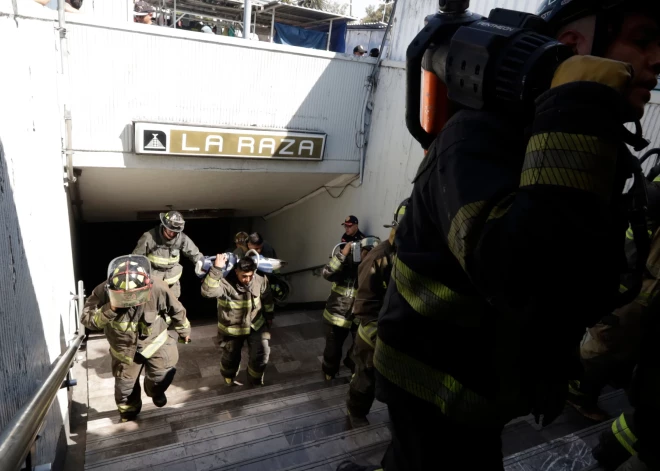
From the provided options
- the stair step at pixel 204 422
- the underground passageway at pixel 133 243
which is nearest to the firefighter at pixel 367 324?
the stair step at pixel 204 422

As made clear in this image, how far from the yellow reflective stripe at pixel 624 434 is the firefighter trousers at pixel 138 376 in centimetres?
421

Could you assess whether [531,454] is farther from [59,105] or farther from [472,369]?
[59,105]

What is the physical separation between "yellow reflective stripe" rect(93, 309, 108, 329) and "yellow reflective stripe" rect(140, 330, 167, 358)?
508 mm

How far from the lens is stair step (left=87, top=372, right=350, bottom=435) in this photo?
445 cm

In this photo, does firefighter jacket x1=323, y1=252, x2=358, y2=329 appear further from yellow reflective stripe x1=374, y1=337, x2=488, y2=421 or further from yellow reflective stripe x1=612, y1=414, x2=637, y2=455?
yellow reflective stripe x1=374, y1=337, x2=488, y2=421

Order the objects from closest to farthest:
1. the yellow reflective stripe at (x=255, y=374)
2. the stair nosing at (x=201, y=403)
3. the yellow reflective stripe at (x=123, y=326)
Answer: the yellow reflective stripe at (x=123, y=326) → the stair nosing at (x=201, y=403) → the yellow reflective stripe at (x=255, y=374)

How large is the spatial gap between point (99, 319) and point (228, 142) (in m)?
3.12

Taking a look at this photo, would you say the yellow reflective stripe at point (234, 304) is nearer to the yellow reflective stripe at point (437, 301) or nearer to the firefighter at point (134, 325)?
the firefighter at point (134, 325)

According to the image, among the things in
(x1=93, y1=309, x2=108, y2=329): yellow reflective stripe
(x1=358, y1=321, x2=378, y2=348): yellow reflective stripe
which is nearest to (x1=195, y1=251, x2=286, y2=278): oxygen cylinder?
(x1=93, y1=309, x2=108, y2=329): yellow reflective stripe

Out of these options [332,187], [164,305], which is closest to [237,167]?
[332,187]

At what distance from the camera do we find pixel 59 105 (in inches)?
201

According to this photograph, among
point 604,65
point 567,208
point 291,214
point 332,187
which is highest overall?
point 604,65

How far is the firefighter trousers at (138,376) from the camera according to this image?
4.54 meters

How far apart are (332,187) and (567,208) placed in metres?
7.34
